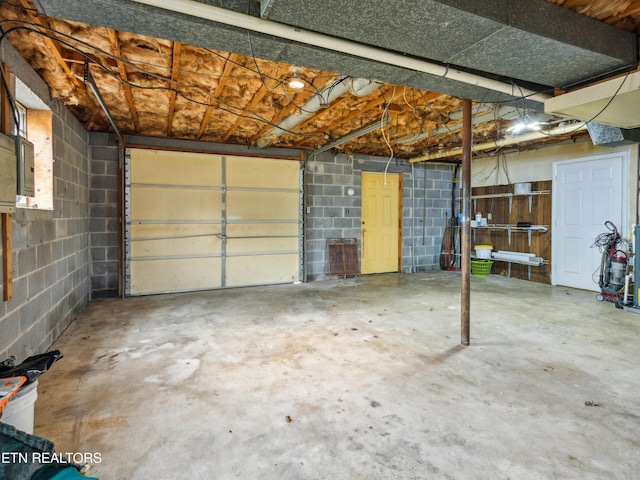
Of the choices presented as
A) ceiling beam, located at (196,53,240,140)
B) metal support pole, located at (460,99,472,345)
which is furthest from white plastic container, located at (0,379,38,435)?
metal support pole, located at (460,99,472,345)

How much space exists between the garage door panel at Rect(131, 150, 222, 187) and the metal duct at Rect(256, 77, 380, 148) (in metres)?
1.53

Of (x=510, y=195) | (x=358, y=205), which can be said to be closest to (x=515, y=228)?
(x=510, y=195)

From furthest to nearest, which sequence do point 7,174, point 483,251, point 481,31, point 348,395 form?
point 483,251 → point 348,395 → point 7,174 → point 481,31

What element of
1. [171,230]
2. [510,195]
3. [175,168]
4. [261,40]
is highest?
[261,40]

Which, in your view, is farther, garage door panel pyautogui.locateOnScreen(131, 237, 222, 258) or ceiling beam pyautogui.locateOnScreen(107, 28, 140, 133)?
garage door panel pyautogui.locateOnScreen(131, 237, 222, 258)

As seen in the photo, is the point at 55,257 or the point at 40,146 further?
the point at 55,257

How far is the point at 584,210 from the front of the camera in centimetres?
545

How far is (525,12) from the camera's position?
1942 mm

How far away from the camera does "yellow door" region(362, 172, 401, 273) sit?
274 inches

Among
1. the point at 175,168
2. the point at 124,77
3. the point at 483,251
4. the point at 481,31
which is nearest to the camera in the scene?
the point at 481,31

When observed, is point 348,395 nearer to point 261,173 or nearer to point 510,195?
point 261,173

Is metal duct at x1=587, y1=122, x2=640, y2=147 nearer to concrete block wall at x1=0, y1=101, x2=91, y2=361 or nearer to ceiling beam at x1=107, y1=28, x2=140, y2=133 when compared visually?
ceiling beam at x1=107, y1=28, x2=140, y2=133

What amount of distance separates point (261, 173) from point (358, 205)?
205 centimetres

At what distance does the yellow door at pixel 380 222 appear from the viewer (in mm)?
6949
